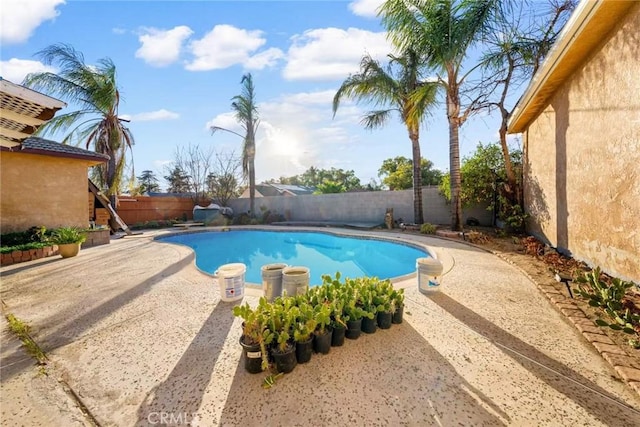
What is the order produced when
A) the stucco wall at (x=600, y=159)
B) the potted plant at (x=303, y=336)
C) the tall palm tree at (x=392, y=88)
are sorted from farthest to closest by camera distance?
the tall palm tree at (x=392, y=88) → the stucco wall at (x=600, y=159) → the potted plant at (x=303, y=336)

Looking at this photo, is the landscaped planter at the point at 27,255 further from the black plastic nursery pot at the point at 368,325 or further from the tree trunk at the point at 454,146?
the tree trunk at the point at 454,146

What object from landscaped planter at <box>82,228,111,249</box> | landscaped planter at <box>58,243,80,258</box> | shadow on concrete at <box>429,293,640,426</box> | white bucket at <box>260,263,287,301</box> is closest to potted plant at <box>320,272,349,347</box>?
white bucket at <box>260,263,287,301</box>

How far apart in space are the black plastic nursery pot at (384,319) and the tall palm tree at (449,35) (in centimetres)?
719

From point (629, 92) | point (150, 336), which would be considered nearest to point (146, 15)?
point (150, 336)

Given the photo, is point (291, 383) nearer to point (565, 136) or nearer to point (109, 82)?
point (565, 136)

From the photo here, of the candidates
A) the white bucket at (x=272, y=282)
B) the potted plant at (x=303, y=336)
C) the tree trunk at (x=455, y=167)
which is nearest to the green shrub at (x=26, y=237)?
the white bucket at (x=272, y=282)

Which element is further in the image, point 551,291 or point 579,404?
point 551,291

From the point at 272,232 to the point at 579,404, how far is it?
11876 mm

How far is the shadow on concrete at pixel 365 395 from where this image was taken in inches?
73.2

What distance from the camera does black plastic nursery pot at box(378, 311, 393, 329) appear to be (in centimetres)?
304

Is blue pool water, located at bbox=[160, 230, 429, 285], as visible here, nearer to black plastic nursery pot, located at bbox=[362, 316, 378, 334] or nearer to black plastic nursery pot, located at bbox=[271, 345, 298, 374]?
black plastic nursery pot, located at bbox=[362, 316, 378, 334]

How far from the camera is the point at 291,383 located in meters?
2.22

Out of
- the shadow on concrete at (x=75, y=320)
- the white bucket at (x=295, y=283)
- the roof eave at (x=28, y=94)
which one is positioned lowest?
the shadow on concrete at (x=75, y=320)

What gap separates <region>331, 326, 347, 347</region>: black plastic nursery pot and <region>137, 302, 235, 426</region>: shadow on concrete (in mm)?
1135
